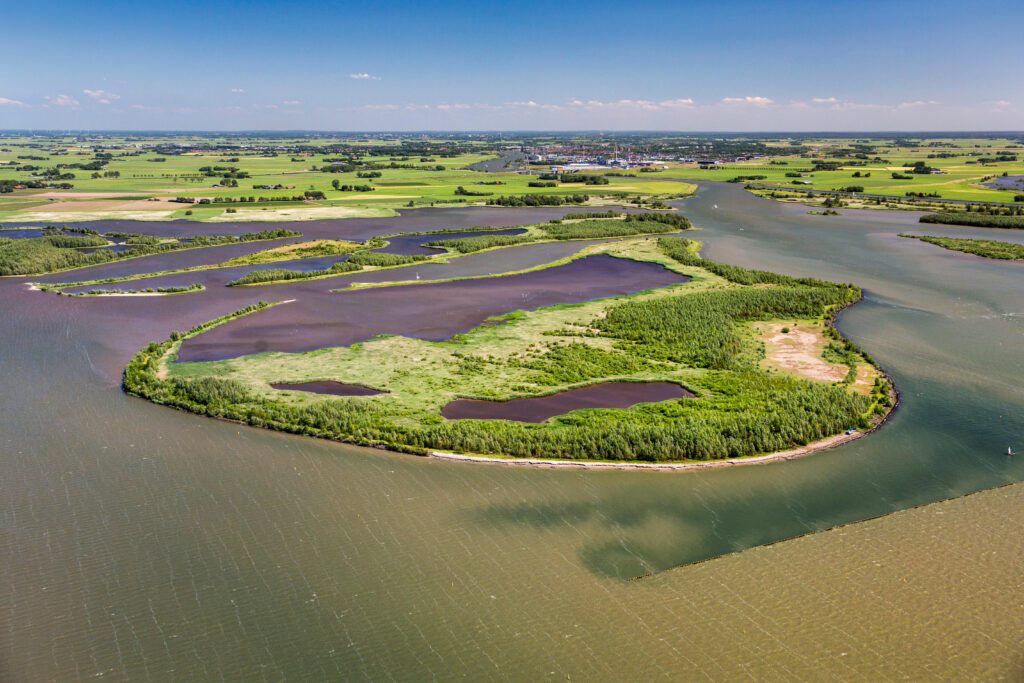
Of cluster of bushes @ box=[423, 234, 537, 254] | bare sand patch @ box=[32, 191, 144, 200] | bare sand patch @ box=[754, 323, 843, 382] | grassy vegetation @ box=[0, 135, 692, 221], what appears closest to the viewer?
bare sand patch @ box=[754, 323, 843, 382]

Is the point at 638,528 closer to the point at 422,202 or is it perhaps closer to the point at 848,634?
the point at 848,634

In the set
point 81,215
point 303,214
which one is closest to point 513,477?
point 303,214

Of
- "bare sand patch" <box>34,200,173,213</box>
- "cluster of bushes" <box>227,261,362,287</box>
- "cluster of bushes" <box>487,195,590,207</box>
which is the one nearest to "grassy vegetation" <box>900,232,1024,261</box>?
"cluster of bushes" <box>487,195,590,207</box>

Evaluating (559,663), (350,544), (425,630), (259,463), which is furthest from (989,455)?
(259,463)

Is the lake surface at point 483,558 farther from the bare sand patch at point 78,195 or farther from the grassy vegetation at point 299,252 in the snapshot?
the bare sand patch at point 78,195

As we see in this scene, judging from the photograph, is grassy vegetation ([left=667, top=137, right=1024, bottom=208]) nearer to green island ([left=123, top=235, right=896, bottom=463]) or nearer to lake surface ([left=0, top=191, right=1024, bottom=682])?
green island ([left=123, top=235, right=896, bottom=463])

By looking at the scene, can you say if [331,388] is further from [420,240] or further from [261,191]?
[261,191]

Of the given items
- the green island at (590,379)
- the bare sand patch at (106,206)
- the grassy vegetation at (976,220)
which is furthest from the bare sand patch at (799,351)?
the bare sand patch at (106,206)
